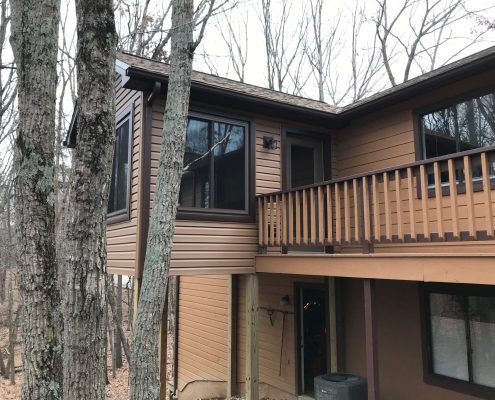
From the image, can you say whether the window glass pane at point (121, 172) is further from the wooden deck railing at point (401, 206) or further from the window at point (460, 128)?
the window at point (460, 128)

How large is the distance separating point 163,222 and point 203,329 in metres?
5.39

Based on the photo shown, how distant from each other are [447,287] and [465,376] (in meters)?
1.10

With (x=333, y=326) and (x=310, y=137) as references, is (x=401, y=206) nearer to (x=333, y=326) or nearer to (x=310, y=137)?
(x=333, y=326)

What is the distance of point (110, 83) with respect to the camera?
2850mm

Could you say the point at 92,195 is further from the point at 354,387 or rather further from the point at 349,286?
the point at 349,286

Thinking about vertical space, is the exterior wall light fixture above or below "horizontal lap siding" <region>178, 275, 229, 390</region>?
above

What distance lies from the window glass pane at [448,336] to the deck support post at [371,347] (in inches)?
59.9

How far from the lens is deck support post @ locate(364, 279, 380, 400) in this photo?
4.51 m

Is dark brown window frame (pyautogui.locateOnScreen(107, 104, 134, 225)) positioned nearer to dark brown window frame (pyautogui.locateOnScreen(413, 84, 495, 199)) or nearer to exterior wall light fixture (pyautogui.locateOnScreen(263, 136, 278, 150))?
exterior wall light fixture (pyautogui.locateOnScreen(263, 136, 278, 150))

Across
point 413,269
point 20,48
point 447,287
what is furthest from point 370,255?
point 20,48

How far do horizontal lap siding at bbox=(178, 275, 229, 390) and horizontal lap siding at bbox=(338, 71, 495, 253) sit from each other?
322cm

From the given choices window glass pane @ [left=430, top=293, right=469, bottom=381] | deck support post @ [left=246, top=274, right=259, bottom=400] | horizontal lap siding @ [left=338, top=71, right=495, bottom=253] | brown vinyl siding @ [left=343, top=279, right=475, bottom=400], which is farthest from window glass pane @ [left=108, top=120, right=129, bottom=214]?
window glass pane @ [left=430, top=293, right=469, bottom=381]

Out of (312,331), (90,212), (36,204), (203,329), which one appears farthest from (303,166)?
(36,204)

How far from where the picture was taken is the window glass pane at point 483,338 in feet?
16.7
